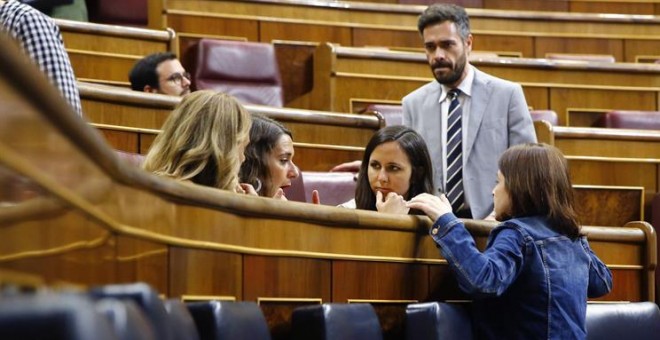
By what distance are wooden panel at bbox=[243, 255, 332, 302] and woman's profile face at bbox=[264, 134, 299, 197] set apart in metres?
0.18

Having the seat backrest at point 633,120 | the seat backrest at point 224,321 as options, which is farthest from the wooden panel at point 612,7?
the seat backrest at point 224,321

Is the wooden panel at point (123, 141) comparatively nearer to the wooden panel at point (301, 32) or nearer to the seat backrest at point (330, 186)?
the seat backrest at point (330, 186)

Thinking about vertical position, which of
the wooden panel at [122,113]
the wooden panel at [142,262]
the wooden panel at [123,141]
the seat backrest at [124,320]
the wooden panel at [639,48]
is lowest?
→ the wooden panel at [142,262]

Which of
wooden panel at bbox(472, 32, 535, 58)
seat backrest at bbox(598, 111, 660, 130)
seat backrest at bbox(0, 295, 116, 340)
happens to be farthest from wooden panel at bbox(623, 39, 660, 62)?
seat backrest at bbox(0, 295, 116, 340)

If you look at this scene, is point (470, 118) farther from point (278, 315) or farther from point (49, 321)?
point (49, 321)

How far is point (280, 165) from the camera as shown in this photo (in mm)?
944

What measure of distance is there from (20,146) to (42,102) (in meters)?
0.02

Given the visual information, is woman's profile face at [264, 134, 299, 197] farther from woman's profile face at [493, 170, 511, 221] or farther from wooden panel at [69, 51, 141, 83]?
wooden panel at [69, 51, 141, 83]

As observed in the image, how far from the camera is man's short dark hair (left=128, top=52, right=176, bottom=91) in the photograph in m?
1.41

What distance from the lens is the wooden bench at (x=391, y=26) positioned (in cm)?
196

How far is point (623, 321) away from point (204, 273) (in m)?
0.40

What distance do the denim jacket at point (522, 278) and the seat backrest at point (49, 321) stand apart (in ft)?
1.87

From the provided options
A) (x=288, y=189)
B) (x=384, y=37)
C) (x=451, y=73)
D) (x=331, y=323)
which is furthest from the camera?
(x=384, y=37)

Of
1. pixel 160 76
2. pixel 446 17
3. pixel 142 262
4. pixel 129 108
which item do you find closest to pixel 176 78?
pixel 160 76
